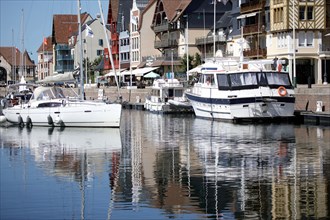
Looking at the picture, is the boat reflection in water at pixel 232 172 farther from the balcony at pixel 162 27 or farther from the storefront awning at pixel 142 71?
the balcony at pixel 162 27

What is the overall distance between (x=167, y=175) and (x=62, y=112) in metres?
26.0

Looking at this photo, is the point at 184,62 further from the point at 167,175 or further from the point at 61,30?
the point at 61,30

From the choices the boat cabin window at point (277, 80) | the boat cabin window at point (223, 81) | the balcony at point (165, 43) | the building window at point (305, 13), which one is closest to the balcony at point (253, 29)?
the building window at point (305, 13)

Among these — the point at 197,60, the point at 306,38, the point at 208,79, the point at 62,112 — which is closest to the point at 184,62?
the point at 197,60

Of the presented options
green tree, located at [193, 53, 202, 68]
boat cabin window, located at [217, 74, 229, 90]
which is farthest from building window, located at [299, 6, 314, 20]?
boat cabin window, located at [217, 74, 229, 90]

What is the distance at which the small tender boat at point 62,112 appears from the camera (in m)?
54.6

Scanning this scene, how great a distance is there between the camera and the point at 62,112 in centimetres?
5597

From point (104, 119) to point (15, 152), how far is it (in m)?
14.2

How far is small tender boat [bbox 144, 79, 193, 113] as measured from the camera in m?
75.1

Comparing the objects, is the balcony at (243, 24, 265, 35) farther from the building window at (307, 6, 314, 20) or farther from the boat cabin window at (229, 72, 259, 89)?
the boat cabin window at (229, 72, 259, 89)

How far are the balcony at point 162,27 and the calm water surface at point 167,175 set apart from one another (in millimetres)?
66027

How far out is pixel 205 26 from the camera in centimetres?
11425

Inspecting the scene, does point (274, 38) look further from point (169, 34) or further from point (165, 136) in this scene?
point (165, 136)

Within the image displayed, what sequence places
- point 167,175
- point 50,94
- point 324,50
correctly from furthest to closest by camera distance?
point 324,50 → point 50,94 → point 167,175
